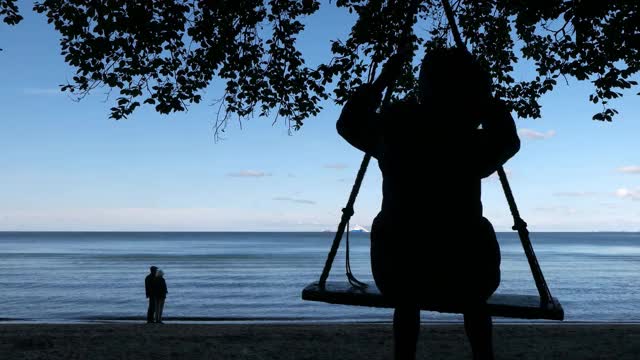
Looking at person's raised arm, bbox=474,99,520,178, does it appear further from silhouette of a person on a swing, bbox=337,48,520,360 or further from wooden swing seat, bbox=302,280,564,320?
wooden swing seat, bbox=302,280,564,320

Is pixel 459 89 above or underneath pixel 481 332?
above

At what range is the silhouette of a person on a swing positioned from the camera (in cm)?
320

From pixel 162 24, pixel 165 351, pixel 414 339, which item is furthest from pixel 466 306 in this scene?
pixel 165 351

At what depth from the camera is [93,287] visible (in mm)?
49750

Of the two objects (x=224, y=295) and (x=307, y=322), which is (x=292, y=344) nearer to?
(x=307, y=322)

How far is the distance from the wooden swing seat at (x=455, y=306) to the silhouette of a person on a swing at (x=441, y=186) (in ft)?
0.33

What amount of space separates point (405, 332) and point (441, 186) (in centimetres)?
75

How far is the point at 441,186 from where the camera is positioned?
3.20 m

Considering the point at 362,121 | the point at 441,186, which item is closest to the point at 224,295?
the point at 362,121

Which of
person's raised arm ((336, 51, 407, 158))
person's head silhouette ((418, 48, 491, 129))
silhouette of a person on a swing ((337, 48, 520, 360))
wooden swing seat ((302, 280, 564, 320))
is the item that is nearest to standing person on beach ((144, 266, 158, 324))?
wooden swing seat ((302, 280, 564, 320))

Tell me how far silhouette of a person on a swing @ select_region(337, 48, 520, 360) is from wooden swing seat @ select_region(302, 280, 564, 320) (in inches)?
4.0

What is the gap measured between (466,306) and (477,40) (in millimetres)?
8385

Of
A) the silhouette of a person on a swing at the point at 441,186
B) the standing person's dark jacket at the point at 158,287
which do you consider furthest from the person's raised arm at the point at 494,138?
the standing person's dark jacket at the point at 158,287

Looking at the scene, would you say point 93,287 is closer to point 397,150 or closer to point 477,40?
point 477,40
